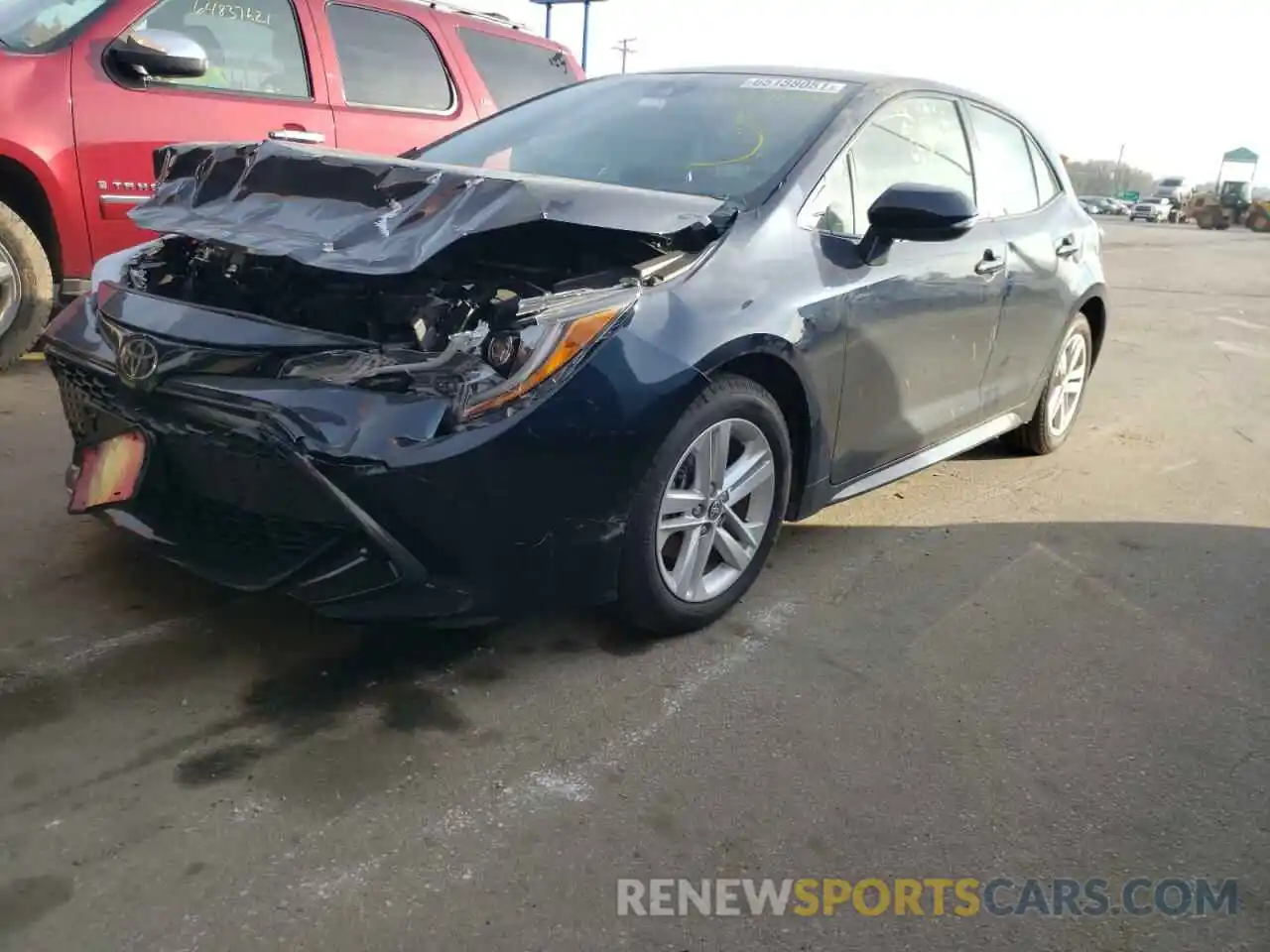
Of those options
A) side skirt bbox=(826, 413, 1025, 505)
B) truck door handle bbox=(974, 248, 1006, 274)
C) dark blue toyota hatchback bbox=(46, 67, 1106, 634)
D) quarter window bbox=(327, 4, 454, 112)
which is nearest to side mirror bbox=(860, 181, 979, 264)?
dark blue toyota hatchback bbox=(46, 67, 1106, 634)

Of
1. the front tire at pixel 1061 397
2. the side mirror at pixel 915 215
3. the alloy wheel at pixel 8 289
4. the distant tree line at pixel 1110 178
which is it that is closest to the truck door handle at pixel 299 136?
the alloy wheel at pixel 8 289

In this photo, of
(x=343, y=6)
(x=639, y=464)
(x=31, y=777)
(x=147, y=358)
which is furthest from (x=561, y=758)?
(x=343, y=6)

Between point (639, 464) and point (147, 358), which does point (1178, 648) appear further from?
point (147, 358)

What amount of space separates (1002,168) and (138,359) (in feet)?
11.1

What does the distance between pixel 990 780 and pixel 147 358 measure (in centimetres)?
224

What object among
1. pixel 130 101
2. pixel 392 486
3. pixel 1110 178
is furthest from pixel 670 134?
pixel 1110 178

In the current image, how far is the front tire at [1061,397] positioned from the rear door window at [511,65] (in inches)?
137

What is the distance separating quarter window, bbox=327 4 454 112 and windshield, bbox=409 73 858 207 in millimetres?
2212

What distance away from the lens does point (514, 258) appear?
2.72m

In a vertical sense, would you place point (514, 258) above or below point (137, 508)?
above

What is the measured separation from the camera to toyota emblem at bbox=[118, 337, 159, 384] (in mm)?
2584

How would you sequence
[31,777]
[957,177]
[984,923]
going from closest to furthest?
[984,923] < [31,777] < [957,177]

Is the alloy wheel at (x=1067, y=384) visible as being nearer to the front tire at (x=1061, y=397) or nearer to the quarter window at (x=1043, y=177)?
the front tire at (x=1061, y=397)

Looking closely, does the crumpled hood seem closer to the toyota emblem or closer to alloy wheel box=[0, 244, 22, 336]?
the toyota emblem
